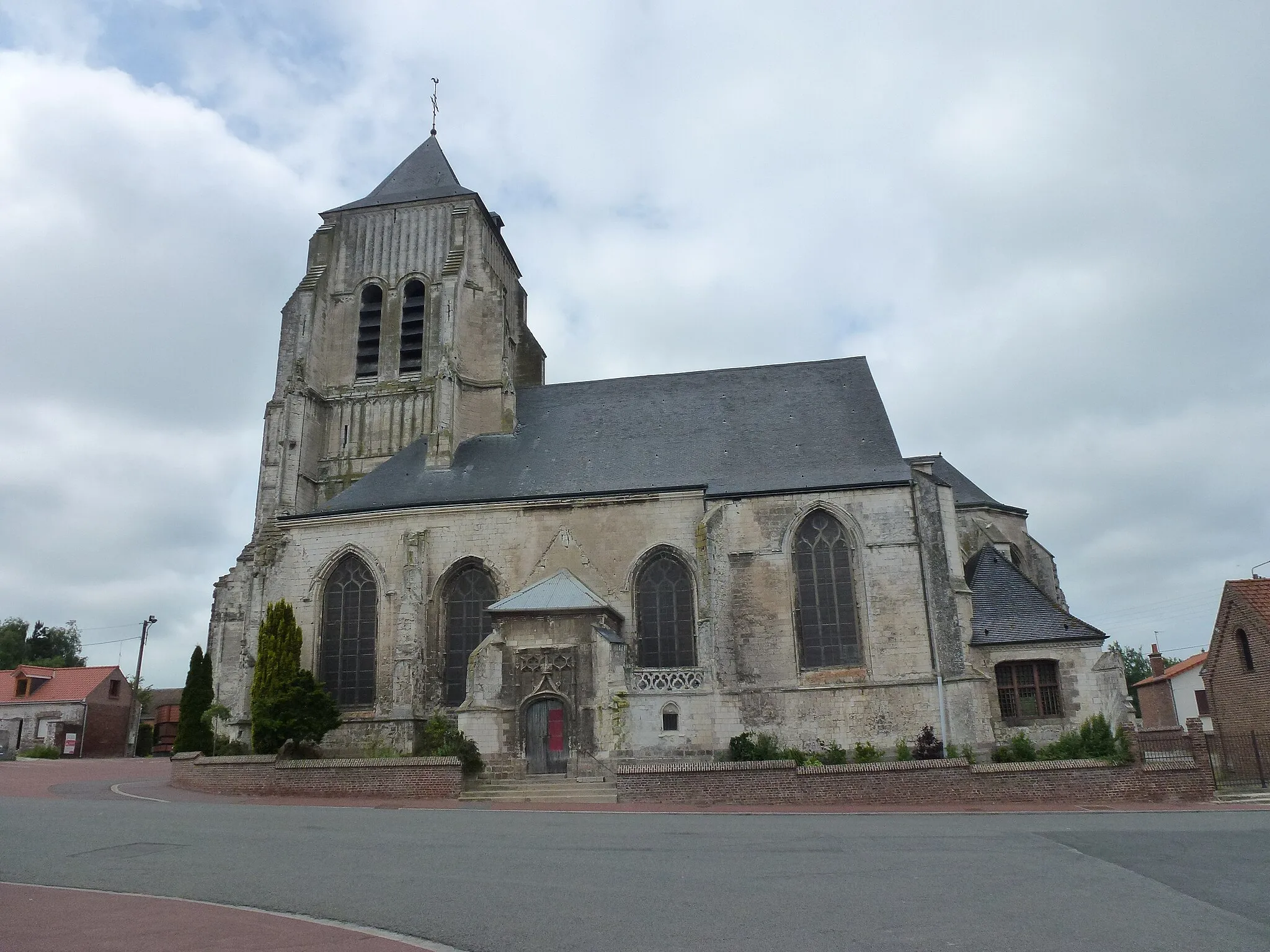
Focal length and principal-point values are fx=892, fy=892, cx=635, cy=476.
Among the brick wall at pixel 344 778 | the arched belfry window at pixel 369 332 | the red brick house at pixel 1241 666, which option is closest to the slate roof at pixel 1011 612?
the red brick house at pixel 1241 666

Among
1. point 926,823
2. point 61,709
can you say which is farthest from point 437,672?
point 61,709

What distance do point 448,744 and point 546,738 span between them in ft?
7.27

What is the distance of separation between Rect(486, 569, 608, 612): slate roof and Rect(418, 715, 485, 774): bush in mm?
3091

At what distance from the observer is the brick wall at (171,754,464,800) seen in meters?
17.8

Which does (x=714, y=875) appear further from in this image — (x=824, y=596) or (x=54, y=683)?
(x=54, y=683)

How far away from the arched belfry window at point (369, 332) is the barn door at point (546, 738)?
1377 centimetres

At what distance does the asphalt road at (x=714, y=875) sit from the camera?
21.5 ft

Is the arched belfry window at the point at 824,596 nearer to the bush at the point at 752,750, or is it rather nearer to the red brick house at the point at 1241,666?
the bush at the point at 752,750

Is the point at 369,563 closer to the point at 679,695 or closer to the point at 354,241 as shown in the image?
the point at 679,695

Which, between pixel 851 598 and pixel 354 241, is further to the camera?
pixel 354 241

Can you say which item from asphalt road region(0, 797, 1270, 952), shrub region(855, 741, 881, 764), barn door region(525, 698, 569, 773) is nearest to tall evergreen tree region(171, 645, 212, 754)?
barn door region(525, 698, 569, 773)

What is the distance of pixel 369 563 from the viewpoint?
2456 cm

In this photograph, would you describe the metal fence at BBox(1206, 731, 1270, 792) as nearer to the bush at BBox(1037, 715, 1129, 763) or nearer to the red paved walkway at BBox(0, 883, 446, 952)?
the bush at BBox(1037, 715, 1129, 763)

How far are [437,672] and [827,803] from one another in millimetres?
11724
